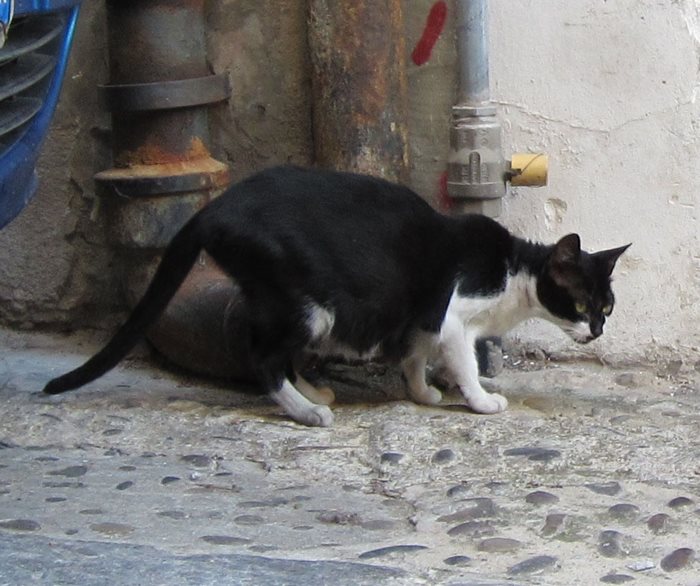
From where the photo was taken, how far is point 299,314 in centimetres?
352

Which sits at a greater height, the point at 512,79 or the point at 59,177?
the point at 512,79

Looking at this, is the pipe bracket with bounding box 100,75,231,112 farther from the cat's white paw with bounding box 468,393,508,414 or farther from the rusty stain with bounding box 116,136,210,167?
the cat's white paw with bounding box 468,393,508,414

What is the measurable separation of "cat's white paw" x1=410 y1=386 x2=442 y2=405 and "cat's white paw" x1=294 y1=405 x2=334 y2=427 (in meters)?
0.34

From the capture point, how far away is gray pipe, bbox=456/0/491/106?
12.6 ft

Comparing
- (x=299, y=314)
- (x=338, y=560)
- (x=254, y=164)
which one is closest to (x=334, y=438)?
(x=299, y=314)

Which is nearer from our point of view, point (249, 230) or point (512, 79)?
point (249, 230)

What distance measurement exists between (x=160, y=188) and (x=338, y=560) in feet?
5.14

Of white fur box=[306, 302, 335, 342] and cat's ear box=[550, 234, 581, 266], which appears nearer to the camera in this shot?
white fur box=[306, 302, 335, 342]

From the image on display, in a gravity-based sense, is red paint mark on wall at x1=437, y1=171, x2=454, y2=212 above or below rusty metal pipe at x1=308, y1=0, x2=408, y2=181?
below

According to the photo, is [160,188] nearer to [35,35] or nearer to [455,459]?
[35,35]

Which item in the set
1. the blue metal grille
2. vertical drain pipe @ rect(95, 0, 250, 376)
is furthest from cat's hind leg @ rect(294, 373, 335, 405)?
the blue metal grille

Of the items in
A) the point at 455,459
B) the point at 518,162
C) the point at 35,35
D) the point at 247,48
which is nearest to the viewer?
the point at 35,35

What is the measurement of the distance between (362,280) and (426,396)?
0.48 meters

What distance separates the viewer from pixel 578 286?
3.76 metres
